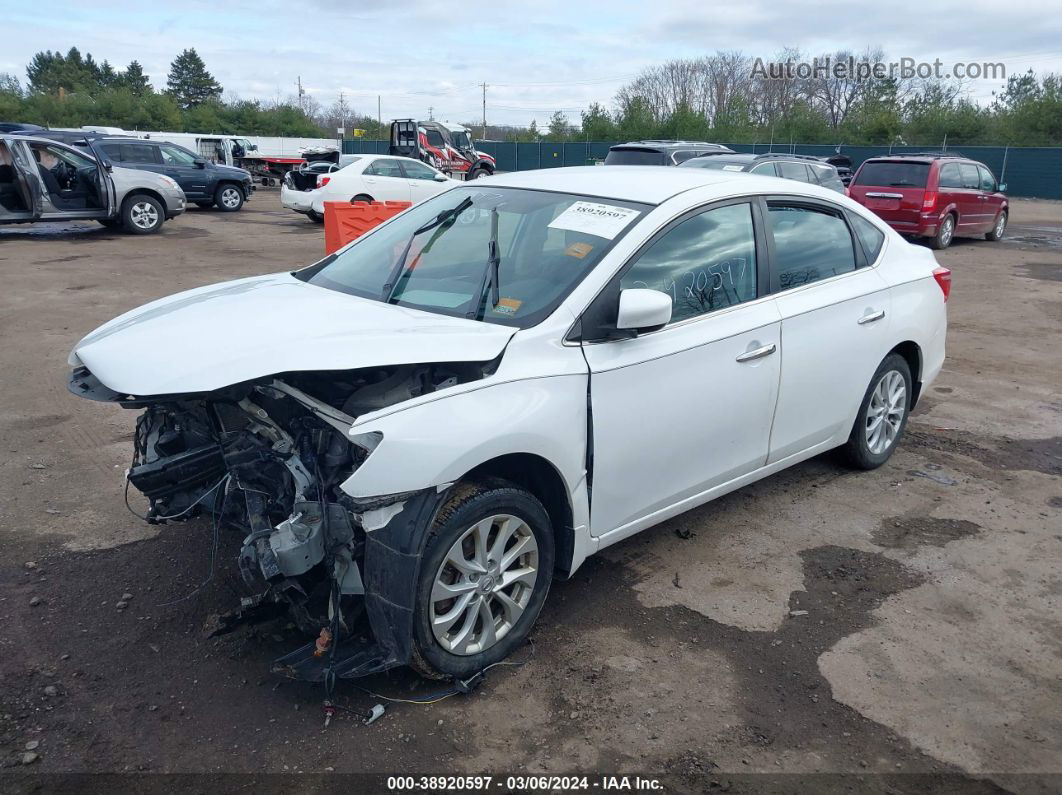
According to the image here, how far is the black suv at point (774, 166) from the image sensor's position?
14688 mm

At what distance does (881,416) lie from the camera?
529cm

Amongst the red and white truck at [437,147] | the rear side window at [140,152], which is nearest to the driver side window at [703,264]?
the rear side window at [140,152]

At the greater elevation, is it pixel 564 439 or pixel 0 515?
pixel 564 439

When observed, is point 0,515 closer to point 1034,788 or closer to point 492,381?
point 492,381

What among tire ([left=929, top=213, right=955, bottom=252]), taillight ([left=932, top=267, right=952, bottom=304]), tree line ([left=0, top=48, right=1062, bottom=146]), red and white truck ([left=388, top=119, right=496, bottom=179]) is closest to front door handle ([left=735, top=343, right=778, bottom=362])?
taillight ([left=932, top=267, right=952, bottom=304])

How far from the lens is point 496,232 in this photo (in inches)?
158

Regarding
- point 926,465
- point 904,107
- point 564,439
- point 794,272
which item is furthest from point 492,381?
point 904,107

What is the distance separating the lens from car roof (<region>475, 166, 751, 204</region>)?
13.2 ft

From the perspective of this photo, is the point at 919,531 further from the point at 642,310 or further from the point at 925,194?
the point at 925,194

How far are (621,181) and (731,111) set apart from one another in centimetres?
5614

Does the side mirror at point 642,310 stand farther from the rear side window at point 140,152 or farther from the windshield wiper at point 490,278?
the rear side window at point 140,152

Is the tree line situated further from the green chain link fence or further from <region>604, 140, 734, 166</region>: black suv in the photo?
A: <region>604, 140, 734, 166</region>: black suv

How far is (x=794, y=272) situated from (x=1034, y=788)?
8.42 feet

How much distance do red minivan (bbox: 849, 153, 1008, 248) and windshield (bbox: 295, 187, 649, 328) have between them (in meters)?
14.1
